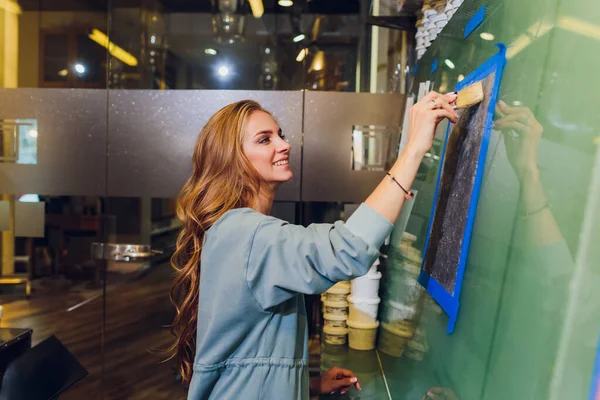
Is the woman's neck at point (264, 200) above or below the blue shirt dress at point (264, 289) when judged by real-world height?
above

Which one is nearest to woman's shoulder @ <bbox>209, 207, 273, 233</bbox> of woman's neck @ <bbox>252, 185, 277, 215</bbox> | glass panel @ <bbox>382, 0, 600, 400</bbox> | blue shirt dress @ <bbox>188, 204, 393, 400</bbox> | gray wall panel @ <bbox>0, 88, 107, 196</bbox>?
blue shirt dress @ <bbox>188, 204, 393, 400</bbox>

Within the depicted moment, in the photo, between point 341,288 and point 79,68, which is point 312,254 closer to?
point 341,288

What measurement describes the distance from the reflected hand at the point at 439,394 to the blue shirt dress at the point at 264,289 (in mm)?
283

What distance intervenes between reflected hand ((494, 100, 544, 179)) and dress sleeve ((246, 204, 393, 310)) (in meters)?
0.25

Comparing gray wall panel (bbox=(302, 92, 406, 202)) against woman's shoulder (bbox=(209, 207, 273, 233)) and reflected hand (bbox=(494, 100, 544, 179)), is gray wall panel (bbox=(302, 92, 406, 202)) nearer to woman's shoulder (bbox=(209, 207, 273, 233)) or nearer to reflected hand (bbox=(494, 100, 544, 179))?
woman's shoulder (bbox=(209, 207, 273, 233))

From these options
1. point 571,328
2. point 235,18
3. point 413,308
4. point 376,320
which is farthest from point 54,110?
point 571,328

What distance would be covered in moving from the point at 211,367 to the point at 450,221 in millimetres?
608

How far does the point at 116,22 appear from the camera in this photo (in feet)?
8.79

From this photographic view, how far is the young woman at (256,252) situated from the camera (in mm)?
924

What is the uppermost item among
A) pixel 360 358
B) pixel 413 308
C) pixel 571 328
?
pixel 571 328

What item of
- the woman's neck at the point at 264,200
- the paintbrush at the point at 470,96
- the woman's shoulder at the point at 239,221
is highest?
the paintbrush at the point at 470,96

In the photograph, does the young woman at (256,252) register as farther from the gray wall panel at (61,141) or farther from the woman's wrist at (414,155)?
the gray wall panel at (61,141)

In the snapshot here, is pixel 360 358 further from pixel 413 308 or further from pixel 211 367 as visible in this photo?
pixel 211 367

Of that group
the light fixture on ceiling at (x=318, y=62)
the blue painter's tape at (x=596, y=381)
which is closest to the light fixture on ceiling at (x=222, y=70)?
the light fixture on ceiling at (x=318, y=62)
